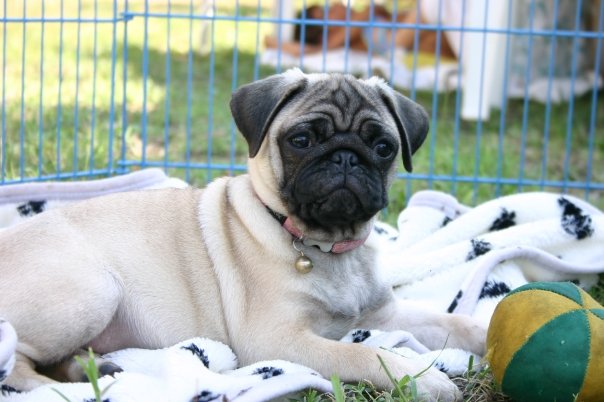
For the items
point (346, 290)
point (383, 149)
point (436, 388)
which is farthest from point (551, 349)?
point (383, 149)

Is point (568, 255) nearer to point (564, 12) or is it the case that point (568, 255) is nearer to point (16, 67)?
point (564, 12)

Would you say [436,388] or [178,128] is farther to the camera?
[178,128]

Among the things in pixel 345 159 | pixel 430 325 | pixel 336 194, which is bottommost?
pixel 430 325

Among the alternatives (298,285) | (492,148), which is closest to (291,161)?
(298,285)

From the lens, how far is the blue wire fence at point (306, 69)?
5414 millimetres

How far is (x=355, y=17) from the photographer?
34.3ft

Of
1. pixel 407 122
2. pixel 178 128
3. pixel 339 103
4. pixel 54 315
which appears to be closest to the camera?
pixel 54 315

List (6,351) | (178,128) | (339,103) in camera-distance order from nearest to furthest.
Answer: (6,351) < (339,103) < (178,128)

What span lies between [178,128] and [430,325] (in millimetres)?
4117

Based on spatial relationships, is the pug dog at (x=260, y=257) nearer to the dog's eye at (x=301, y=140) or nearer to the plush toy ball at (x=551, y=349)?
the dog's eye at (x=301, y=140)

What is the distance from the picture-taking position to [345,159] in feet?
10.9

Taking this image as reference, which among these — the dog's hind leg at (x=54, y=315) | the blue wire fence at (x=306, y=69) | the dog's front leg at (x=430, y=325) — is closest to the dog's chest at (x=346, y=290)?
the dog's front leg at (x=430, y=325)

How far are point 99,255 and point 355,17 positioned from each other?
24.7ft

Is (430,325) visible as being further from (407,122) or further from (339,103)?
(339,103)
